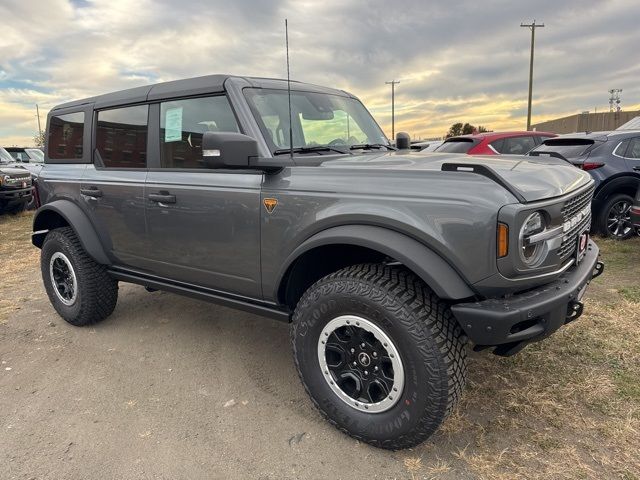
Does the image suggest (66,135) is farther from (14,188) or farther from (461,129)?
(461,129)

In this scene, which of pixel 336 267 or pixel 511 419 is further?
pixel 336 267

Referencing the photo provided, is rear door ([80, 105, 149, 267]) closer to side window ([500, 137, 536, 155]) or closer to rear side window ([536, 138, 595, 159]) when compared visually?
rear side window ([536, 138, 595, 159])

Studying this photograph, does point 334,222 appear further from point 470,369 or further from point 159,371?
point 159,371

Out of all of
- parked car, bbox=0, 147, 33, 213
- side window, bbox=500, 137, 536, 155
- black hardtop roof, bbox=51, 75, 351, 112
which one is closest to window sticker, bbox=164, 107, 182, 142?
black hardtop roof, bbox=51, 75, 351, 112

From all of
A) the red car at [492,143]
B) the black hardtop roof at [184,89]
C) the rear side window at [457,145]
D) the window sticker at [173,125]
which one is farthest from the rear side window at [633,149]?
the window sticker at [173,125]

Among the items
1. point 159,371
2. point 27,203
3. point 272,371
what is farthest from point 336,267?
point 27,203

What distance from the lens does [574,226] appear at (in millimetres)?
2521

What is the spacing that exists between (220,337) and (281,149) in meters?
1.83

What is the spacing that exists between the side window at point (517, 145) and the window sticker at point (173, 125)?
6218mm

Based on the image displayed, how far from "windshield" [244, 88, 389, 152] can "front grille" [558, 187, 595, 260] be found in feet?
4.87

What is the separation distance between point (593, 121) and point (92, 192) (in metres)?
32.4

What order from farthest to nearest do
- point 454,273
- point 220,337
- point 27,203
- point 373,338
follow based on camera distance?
1. point 27,203
2. point 220,337
3. point 373,338
4. point 454,273

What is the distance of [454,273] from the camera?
2182mm

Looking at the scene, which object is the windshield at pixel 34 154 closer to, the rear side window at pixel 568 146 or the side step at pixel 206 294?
the side step at pixel 206 294
